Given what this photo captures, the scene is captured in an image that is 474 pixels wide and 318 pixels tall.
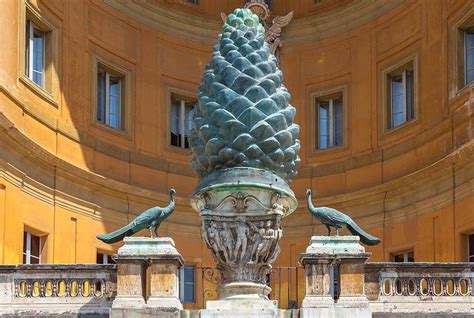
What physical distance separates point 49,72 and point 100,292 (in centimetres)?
1188

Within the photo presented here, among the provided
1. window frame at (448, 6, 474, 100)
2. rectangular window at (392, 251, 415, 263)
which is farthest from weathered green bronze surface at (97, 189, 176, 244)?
rectangular window at (392, 251, 415, 263)

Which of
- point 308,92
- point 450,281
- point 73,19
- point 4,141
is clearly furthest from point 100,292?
point 308,92

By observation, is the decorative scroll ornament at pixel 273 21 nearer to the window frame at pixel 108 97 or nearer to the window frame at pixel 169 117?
the window frame at pixel 169 117

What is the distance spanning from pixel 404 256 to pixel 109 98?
840 cm

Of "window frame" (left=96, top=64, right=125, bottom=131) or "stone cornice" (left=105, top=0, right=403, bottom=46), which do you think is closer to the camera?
"window frame" (left=96, top=64, right=125, bottom=131)

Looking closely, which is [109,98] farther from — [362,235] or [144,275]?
[362,235]

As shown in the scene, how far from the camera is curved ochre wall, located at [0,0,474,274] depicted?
26.9 metres

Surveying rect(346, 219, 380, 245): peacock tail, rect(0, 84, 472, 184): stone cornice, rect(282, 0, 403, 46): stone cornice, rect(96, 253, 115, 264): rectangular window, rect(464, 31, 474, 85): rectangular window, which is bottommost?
rect(346, 219, 380, 245): peacock tail

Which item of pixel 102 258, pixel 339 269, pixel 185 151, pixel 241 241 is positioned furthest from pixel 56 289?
pixel 185 151

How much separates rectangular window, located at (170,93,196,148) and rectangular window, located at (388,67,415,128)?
536 centimetres

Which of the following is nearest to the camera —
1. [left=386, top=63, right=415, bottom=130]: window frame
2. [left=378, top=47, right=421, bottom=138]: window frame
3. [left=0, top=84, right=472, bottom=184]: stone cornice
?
[left=0, top=84, right=472, bottom=184]: stone cornice

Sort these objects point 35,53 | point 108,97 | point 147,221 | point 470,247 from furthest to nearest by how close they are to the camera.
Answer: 1. point 108,97
2. point 35,53
3. point 470,247
4. point 147,221

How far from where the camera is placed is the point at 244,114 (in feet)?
50.2

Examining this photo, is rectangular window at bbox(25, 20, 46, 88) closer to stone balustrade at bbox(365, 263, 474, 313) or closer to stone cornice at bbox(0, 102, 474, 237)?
stone cornice at bbox(0, 102, 474, 237)
